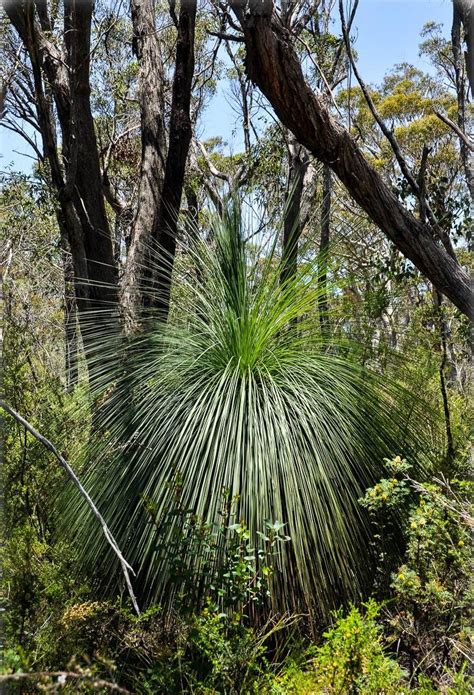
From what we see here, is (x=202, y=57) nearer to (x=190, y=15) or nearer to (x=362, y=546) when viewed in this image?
(x=190, y=15)

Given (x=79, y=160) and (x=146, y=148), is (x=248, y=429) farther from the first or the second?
(x=146, y=148)

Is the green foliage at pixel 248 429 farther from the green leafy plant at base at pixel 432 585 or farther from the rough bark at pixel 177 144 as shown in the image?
the rough bark at pixel 177 144

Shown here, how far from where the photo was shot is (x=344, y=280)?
2971 mm

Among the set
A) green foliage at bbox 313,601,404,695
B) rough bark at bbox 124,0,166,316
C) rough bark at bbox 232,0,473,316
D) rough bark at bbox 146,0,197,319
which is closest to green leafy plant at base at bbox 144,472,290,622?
green foliage at bbox 313,601,404,695

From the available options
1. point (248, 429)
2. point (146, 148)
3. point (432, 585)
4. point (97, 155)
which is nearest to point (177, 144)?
point (146, 148)

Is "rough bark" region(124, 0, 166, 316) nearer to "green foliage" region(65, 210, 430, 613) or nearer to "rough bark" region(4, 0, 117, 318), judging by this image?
"rough bark" region(4, 0, 117, 318)

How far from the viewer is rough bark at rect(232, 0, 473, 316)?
2646 mm

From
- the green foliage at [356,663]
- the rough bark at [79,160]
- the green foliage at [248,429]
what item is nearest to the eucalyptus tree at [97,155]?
the rough bark at [79,160]

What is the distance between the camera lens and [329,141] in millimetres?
2828

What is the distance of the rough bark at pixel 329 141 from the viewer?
2.65 metres

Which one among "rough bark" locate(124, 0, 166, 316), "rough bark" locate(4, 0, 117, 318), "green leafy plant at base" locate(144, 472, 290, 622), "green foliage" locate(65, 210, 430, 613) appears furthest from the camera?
"rough bark" locate(124, 0, 166, 316)

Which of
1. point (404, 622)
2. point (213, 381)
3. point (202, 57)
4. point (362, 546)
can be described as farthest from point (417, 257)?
point (202, 57)

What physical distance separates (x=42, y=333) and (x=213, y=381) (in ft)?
7.89

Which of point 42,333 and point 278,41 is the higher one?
point 278,41
